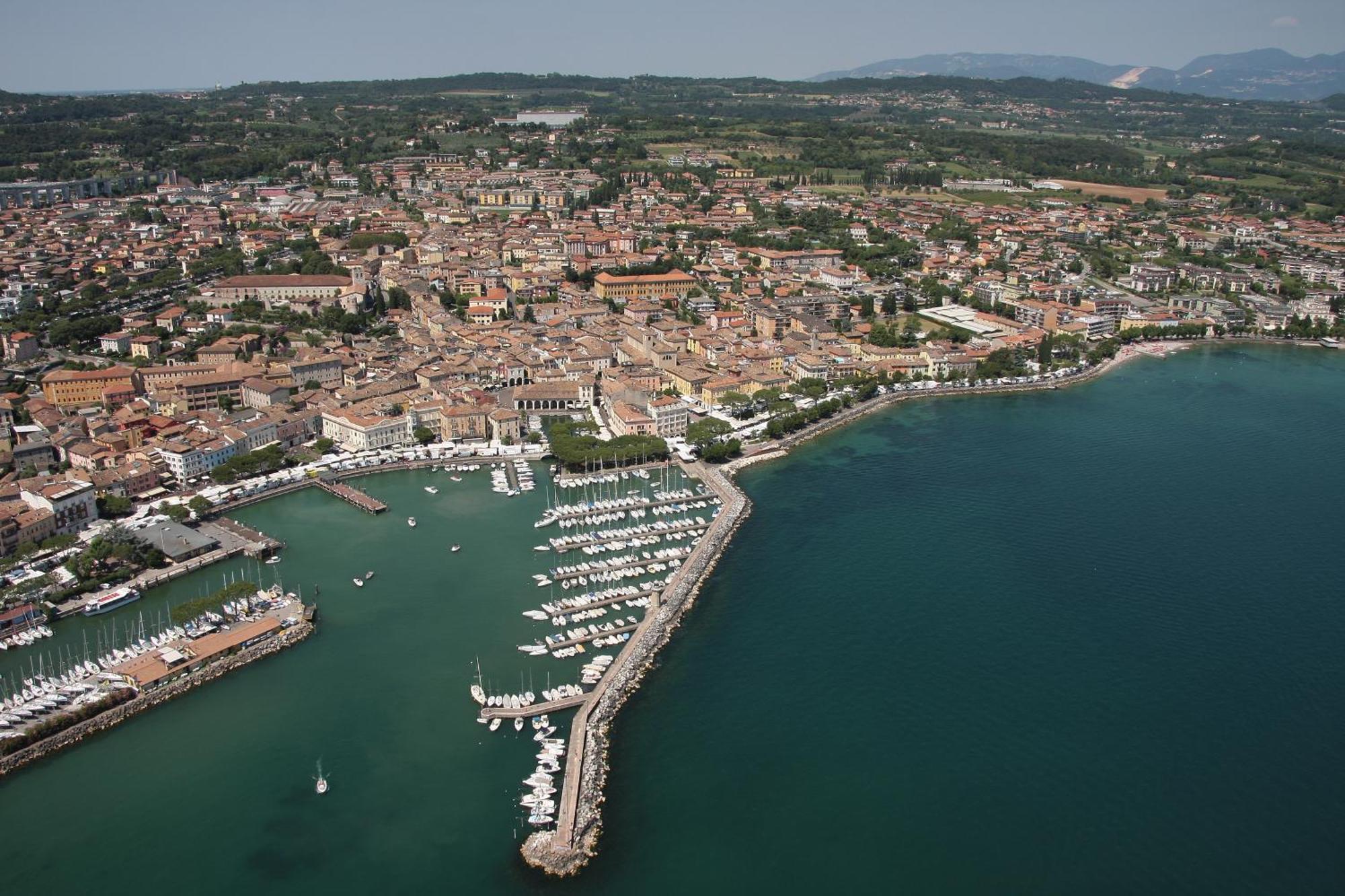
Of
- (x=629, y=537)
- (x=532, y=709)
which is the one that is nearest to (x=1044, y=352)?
(x=629, y=537)

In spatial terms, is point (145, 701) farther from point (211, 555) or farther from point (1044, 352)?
point (1044, 352)

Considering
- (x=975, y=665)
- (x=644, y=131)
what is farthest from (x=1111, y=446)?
(x=644, y=131)

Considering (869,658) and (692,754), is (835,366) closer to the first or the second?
(869,658)

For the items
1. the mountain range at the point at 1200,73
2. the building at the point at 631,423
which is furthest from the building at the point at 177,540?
the mountain range at the point at 1200,73

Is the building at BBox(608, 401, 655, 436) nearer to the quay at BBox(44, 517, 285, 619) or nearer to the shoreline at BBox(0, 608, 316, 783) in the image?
the quay at BBox(44, 517, 285, 619)

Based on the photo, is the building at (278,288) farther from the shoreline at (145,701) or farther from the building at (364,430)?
the shoreline at (145,701)
